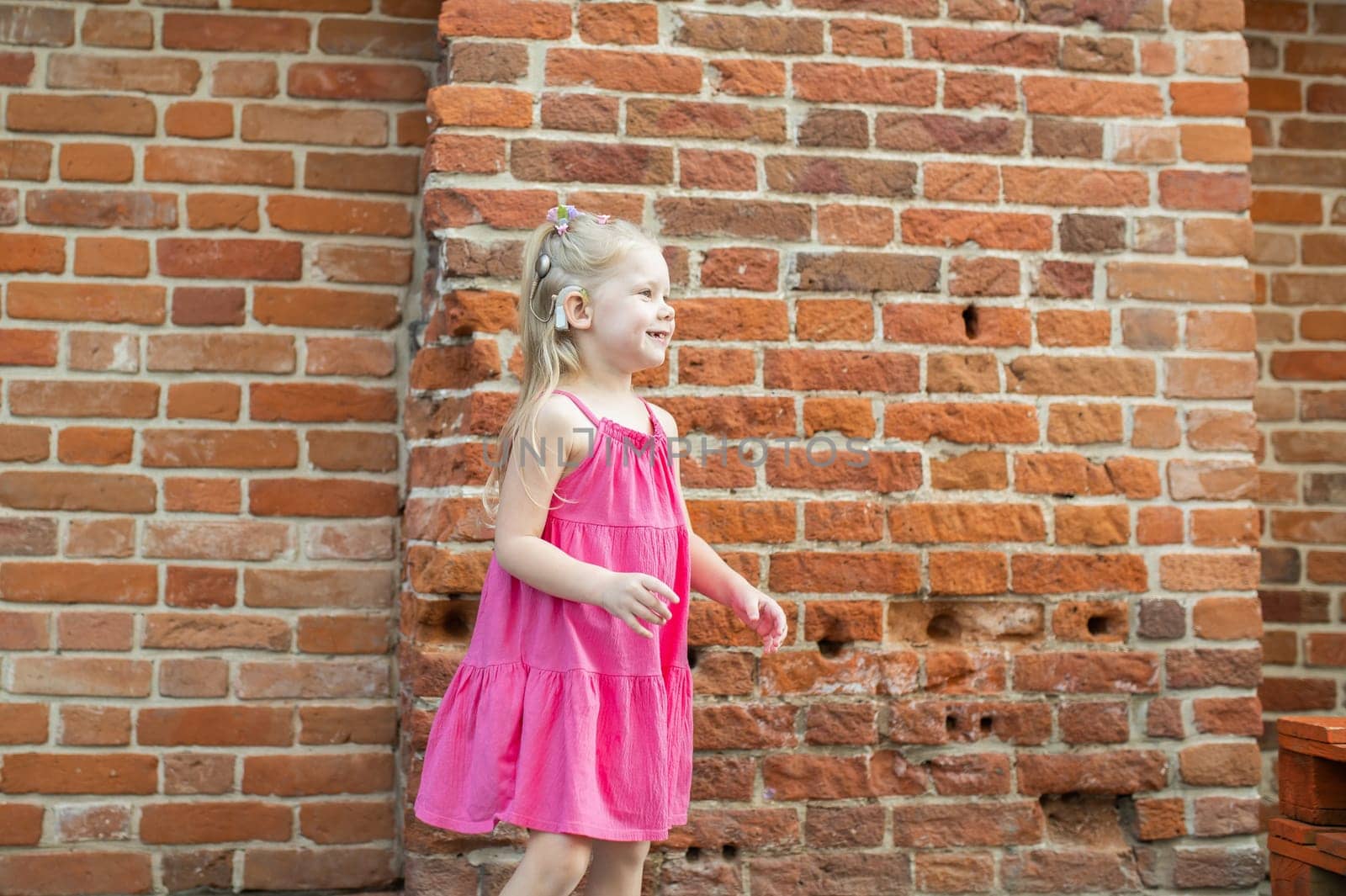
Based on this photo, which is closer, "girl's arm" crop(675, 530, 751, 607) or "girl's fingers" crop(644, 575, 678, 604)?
"girl's fingers" crop(644, 575, 678, 604)

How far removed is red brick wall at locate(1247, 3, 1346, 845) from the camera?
10.1 feet

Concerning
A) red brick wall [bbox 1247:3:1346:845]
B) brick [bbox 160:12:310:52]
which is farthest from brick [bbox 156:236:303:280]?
red brick wall [bbox 1247:3:1346:845]

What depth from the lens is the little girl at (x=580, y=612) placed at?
1.87 meters

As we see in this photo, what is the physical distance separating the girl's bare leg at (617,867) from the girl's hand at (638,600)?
1.37 feet

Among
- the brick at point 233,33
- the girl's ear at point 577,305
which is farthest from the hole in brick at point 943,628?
the brick at point 233,33

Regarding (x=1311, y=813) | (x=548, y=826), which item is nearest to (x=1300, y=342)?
(x=1311, y=813)

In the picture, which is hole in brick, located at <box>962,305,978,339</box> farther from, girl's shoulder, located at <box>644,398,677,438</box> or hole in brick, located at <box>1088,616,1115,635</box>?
girl's shoulder, located at <box>644,398,677,438</box>

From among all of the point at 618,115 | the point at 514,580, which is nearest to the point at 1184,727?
the point at 514,580

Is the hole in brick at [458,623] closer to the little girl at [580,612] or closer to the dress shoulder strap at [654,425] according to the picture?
the little girl at [580,612]

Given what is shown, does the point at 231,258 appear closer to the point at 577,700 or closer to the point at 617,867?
the point at 577,700

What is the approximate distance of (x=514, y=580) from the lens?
6.56 feet

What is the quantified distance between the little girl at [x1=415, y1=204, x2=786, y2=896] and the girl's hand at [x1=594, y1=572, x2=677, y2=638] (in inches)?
0.6

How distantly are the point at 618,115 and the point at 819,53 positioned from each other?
446mm

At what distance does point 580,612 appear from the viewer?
1.93 m
